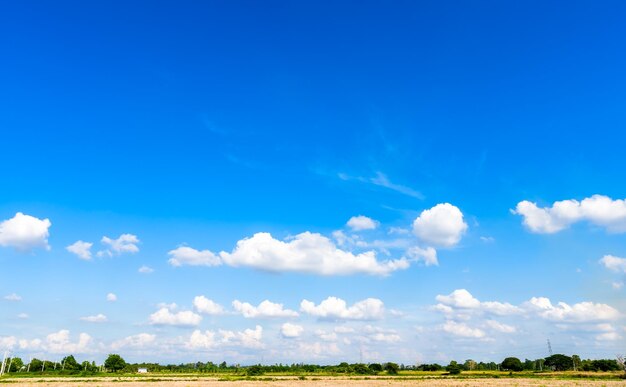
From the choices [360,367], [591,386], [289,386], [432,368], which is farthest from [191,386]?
[432,368]

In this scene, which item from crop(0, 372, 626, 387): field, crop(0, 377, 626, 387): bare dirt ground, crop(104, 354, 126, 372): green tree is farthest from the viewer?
crop(104, 354, 126, 372): green tree

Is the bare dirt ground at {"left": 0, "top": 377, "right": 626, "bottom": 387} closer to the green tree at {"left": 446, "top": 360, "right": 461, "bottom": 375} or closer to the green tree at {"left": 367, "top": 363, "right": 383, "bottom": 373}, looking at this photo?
the green tree at {"left": 446, "top": 360, "right": 461, "bottom": 375}

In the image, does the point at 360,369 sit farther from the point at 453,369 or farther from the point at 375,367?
the point at 453,369

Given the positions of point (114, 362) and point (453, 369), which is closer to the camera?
point (453, 369)

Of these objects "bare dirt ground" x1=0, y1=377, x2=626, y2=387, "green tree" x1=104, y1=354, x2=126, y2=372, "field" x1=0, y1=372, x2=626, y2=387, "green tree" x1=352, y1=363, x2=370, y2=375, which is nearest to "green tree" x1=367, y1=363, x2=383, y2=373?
"green tree" x1=352, y1=363, x2=370, y2=375

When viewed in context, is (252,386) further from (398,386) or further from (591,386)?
(591,386)

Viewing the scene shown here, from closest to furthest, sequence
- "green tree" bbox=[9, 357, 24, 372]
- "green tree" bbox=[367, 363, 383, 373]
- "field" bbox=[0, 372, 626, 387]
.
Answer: "field" bbox=[0, 372, 626, 387]
"green tree" bbox=[9, 357, 24, 372]
"green tree" bbox=[367, 363, 383, 373]

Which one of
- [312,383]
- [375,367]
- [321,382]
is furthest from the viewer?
[375,367]

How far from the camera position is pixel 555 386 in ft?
243

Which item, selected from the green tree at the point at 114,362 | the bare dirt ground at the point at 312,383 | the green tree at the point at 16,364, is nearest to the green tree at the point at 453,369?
the bare dirt ground at the point at 312,383

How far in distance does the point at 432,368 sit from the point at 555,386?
440 ft

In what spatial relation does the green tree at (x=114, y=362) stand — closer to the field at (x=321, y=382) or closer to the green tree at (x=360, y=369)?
the field at (x=321, y=382)

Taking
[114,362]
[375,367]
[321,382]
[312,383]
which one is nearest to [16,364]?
[114,362]

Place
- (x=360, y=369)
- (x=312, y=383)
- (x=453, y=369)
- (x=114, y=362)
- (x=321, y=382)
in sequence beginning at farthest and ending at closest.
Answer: (x=114, y=362)
(x=360, y=369)
(x=453, y=369)
(x=321, y=382)
(x=312, y=383)
